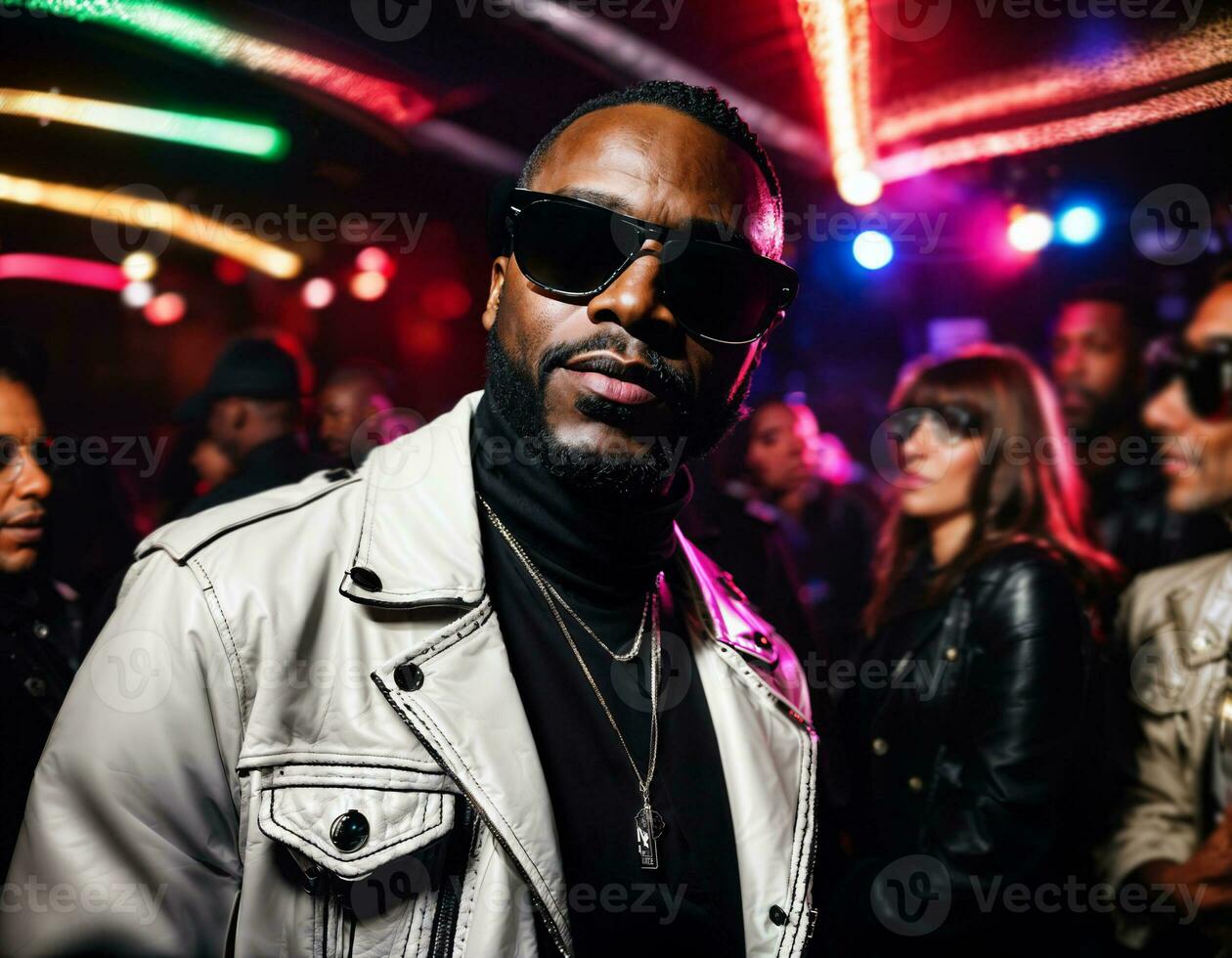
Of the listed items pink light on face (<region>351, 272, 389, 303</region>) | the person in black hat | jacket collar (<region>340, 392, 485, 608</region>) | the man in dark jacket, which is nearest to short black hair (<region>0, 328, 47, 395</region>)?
the man in dark jacket

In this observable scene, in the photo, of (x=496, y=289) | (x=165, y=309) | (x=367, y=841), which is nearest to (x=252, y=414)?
(x=165, y=309)

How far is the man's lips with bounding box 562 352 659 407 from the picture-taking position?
1.37 metres

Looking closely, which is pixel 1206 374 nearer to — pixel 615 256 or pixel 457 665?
pixel 615 256

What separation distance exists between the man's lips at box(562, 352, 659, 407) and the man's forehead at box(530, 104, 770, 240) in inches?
12.5

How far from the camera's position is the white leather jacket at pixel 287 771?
41.5 inches

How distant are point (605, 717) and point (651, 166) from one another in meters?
1.13

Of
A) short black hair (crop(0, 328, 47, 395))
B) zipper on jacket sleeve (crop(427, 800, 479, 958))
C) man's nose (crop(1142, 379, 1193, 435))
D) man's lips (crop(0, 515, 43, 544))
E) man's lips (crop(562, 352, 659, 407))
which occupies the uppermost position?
man's nose (crop(1142, 379, 1193, 435))

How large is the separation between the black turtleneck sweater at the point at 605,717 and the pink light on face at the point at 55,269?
69.9 inches

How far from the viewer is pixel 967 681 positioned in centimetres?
267

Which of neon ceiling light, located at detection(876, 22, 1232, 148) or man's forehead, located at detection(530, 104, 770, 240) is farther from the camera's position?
neon ceiling light, located at detection(876, 22, 1232, 148)

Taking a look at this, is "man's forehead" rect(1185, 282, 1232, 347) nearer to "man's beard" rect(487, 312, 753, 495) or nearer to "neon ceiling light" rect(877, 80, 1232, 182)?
"neon ceiling light" rect(877, 80, 1232, 182)

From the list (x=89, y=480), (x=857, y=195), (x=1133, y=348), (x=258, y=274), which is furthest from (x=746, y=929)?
(x=258, y=274)

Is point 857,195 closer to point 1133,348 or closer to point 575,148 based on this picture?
point 1133,348

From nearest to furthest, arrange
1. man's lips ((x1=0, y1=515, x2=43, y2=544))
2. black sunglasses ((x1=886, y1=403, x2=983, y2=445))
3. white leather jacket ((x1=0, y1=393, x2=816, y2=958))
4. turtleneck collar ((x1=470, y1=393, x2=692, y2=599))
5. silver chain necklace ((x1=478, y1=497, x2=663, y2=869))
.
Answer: white leather jacket ((x1=0, y1=393, x2=816, y2=958)), silver chain necklace ((x1=478, y1=497, x2=663, y2=869)), turtleneck collar ((x1=470, y1=393, x2=692, y2=599)), man's lips ((x1=0, y1=515, x2=43, y2=544)), black sunglasses ((x1=886, y1=403, x2=983, y2=445))
